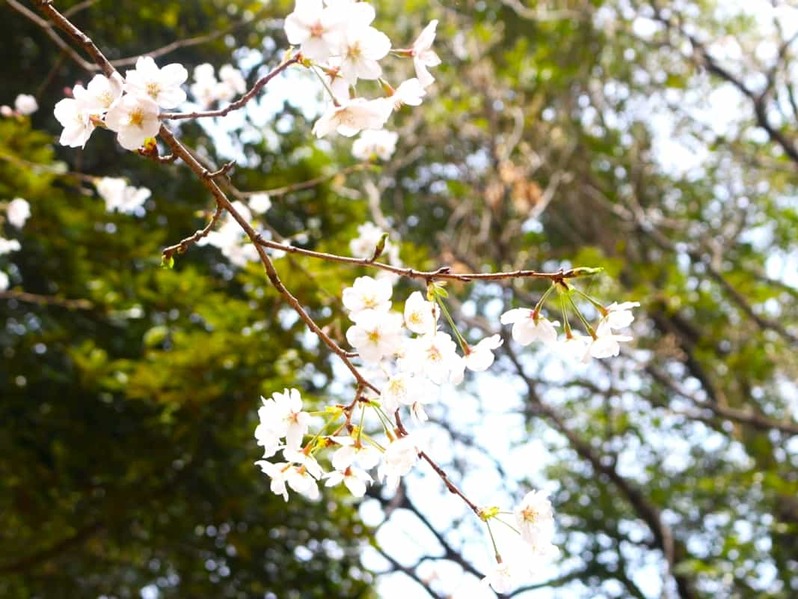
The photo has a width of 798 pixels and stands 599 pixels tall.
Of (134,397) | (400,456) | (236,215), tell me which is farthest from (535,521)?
(134,397)

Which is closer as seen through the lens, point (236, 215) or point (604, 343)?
point (236, 215)

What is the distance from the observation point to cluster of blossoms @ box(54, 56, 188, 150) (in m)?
0.78

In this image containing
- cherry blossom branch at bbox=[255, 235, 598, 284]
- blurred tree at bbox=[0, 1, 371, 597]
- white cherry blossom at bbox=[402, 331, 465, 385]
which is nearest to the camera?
cherry blossom branch at bbox=[255, 235, 598, 284]

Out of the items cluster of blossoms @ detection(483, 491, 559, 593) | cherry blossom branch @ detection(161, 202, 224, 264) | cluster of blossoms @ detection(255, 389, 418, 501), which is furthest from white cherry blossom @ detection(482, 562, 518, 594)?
cherry blossom branch @ detection(161, 202, 224, 264)

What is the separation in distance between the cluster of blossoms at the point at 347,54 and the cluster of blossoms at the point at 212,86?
3.98 ft

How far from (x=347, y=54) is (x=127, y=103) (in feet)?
0.78

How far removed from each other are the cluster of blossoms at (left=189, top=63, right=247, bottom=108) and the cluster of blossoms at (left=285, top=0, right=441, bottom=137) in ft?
3.98

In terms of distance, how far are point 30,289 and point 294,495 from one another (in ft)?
4.08

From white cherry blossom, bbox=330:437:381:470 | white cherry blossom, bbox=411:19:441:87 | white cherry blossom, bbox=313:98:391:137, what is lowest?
white cherry blossom, bbox=330:437:381:470

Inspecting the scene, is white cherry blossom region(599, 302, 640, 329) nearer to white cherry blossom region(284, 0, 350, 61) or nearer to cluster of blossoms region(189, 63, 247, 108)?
white cherry blossom region(284, 0, 350, 61)

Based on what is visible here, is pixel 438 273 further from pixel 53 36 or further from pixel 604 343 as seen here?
pixel 53 36

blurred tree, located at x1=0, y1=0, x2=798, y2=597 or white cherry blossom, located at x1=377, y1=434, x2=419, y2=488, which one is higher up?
blurred tree, located at x1=0, y1=0, x2=798, y2=597

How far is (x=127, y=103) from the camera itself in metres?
0.77

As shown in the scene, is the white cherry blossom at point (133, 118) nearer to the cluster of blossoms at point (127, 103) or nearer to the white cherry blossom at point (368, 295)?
the cluster of blossoms at point (127, 103)
